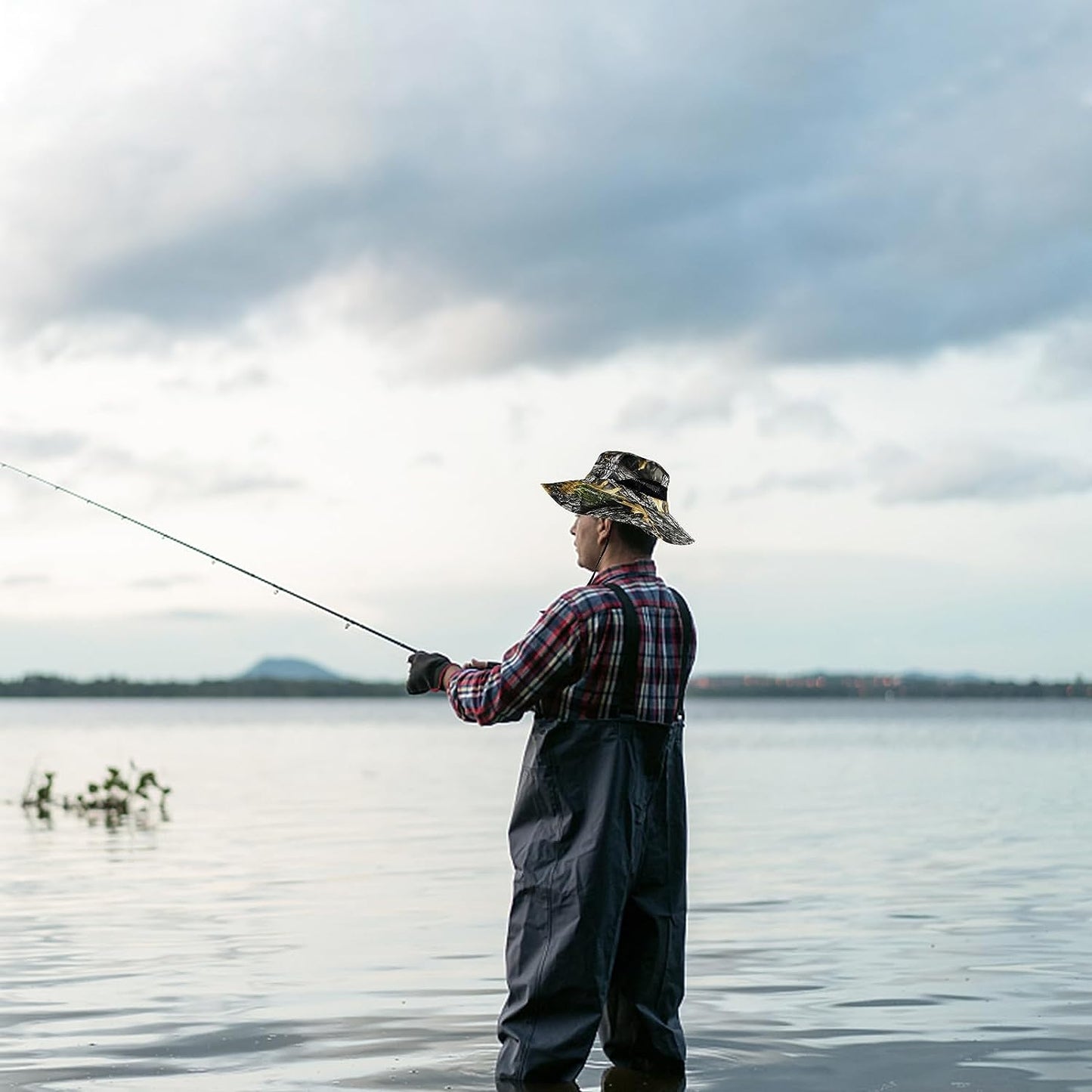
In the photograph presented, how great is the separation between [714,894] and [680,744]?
6357 mm

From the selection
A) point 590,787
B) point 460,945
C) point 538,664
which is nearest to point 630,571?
point 538,664

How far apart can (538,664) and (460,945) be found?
4579 millimetres

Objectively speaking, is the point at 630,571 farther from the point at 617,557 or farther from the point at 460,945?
the point at 460,945

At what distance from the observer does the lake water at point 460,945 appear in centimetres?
625

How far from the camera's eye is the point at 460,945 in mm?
9383

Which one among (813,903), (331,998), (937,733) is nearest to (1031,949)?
(813,903)

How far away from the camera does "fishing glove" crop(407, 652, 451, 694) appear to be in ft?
18.2

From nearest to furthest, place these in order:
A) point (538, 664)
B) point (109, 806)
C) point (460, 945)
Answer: point (538, 664)
point (460, 945)
point (109, 806)

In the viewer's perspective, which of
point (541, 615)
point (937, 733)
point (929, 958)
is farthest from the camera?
point (937, 733)

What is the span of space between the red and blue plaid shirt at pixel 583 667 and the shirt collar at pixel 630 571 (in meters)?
0.03

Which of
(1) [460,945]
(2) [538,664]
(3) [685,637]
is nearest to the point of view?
(2) [538,664]

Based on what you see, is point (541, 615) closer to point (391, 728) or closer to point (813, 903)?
point (813, 903)

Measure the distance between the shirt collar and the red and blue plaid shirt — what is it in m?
0.03

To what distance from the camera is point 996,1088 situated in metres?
5.73
